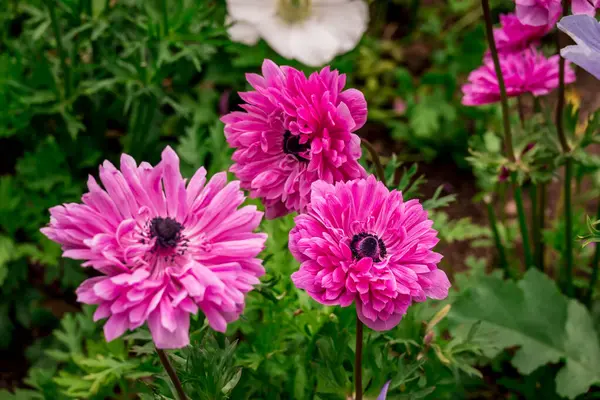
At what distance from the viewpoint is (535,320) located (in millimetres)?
1590

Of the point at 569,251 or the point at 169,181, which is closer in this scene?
the point at 169,181

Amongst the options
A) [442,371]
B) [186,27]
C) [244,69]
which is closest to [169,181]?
[442,371]

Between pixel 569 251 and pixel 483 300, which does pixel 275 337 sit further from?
pixel 569 251

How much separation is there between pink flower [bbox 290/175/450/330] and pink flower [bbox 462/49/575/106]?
1.78ft

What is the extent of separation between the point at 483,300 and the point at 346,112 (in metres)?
0.81

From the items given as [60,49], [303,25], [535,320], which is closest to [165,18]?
[60,49]

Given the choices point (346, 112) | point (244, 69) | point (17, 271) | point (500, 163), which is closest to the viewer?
point (346, 112)

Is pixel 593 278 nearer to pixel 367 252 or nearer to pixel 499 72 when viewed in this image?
pixel 499 72

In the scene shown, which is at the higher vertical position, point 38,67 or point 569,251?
point 38,67

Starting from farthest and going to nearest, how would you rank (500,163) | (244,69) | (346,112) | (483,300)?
(244,69)
(483,300)
(500,163)
(346,112)

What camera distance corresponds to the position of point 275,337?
1320mm

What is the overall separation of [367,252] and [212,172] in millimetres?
790

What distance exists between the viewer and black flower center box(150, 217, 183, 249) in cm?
88

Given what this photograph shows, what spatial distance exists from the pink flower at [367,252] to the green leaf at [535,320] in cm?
69
